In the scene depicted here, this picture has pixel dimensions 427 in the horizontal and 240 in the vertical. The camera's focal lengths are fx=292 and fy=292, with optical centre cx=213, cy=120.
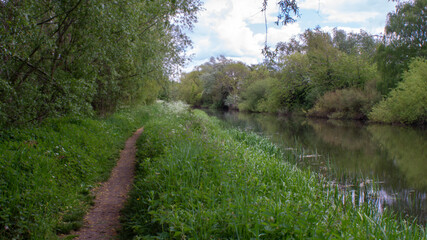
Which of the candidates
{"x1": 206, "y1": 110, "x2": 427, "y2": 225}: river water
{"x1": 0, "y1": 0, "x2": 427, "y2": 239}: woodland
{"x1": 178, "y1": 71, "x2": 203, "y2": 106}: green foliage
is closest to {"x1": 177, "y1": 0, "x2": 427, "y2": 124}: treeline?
{"x1": 206, "y1": 110, "x2": 427, "y2": 225}: river water

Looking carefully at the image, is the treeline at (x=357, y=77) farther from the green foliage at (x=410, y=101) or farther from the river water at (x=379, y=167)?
the river water at (x=379, y=167)

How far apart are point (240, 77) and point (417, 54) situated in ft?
124

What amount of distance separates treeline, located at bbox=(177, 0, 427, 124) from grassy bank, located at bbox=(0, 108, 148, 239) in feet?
34.4

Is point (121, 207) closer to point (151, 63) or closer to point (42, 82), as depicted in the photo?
point (42, 82)

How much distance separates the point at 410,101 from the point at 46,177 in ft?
85.3

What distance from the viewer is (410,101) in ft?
75.7

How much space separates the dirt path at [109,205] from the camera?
4102 mm

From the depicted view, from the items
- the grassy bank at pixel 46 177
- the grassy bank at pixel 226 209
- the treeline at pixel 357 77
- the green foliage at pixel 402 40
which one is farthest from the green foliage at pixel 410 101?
the grassy bank at pixel 46 177

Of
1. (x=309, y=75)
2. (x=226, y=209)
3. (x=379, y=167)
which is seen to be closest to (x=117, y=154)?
(x=226, y=209)

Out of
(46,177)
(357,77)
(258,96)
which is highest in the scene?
(357,77)

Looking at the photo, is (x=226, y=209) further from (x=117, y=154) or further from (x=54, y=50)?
(x=54, y=50)

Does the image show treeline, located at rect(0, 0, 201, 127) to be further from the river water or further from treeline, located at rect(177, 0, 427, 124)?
treeline, located at rect(177, 0, 427, 124)

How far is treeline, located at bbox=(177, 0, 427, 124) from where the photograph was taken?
24.6 m

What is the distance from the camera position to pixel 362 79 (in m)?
34.3
